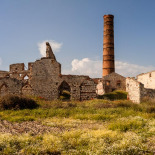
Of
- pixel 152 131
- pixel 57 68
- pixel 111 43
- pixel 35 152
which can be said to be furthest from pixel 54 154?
pixel 111 43

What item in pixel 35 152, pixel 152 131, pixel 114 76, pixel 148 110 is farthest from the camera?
pixel 114 76

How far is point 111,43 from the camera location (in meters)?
31.8

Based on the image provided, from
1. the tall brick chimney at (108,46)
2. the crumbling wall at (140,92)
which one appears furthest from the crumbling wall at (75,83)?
the tall brick chimney at (108,46)

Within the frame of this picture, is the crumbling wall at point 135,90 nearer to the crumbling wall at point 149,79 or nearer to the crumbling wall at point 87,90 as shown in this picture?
the crumbling wall at point 87,90

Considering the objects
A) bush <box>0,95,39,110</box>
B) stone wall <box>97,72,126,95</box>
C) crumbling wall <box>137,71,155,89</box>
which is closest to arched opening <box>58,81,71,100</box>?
stone wall <box>97,72,126,95</box>

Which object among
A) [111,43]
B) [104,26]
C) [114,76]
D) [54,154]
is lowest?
[54,154]

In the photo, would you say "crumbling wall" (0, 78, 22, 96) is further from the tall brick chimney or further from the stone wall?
the tall brick chimney

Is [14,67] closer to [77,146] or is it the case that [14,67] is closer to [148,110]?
[148,110]

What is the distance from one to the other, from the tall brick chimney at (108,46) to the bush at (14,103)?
68.9 ft

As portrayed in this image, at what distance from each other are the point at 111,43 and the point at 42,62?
1739 centimetres

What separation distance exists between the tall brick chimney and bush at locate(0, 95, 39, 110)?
68.9 ft

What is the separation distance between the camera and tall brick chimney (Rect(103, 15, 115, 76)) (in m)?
31.2

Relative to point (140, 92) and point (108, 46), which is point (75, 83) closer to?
point (140, 92)

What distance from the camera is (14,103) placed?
38.7ft
